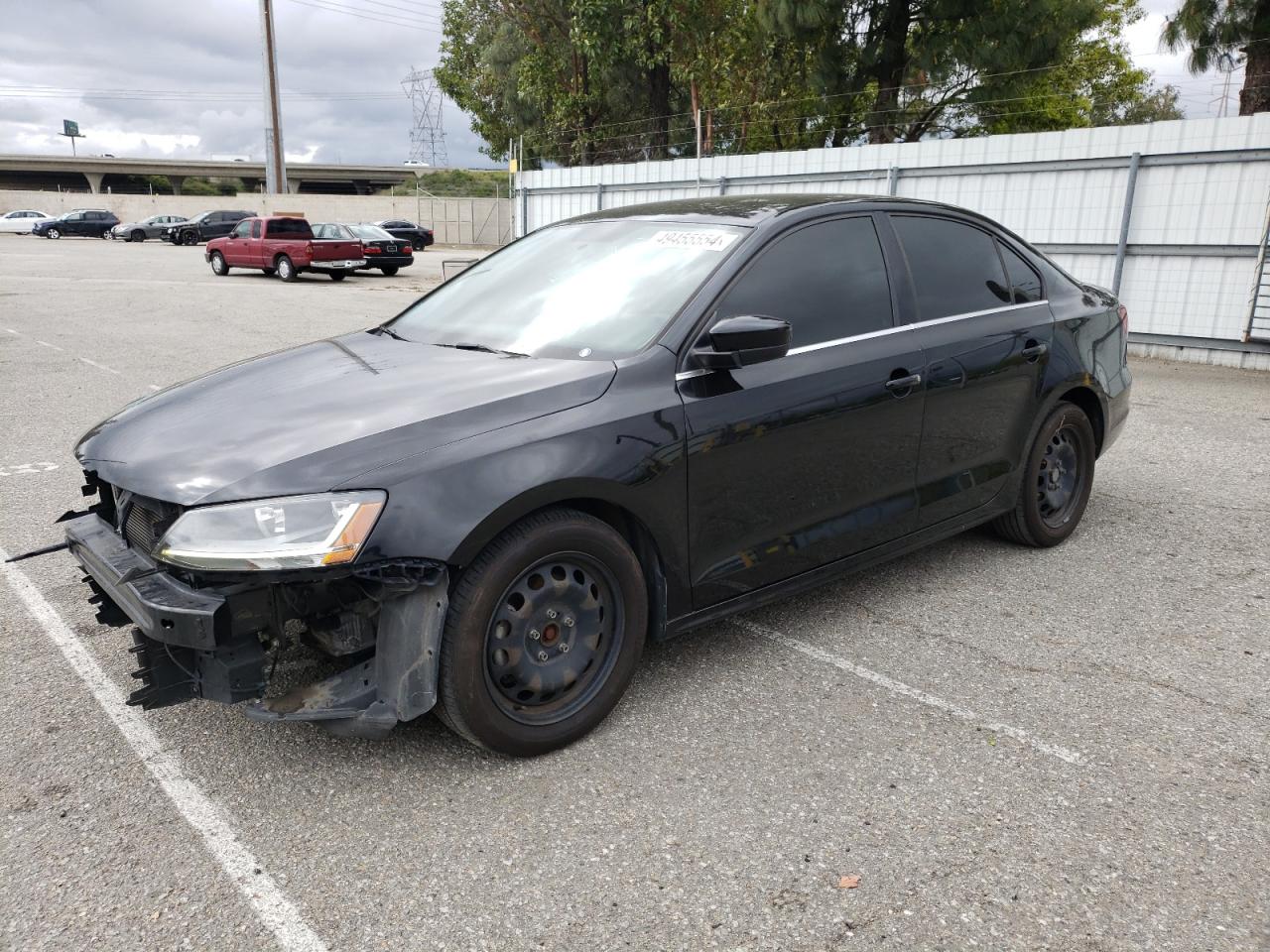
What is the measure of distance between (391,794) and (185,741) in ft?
2.47

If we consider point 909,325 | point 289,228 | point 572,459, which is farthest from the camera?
point 289,228

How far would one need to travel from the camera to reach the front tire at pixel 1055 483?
179 inches

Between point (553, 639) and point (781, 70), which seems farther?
point (781, 70)

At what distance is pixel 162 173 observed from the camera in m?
89.3

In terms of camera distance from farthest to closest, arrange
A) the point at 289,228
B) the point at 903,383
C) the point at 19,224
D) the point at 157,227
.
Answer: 1. the point at 19,224
2. the point at 157,227
3. the point at 289,228
4. the point at 903,383

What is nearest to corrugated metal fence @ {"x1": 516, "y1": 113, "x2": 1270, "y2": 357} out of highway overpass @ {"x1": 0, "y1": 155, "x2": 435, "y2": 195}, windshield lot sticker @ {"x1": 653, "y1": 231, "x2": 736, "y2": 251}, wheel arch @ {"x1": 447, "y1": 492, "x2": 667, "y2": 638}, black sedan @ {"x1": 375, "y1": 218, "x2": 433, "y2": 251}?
windshield lot sticker @ {"x1": 653, "y1": 231, "x2": 736, "y2": 251}

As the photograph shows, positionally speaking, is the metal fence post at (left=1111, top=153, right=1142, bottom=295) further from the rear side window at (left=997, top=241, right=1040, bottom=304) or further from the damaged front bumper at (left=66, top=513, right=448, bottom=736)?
the damaged front bumper at (left=66, top=513, right=448, bottom=736)

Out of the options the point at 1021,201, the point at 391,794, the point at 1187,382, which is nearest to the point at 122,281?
the point at 1021,201

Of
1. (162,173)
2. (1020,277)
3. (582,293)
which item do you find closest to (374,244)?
(1020,277)

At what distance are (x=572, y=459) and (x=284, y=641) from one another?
938 millimetres

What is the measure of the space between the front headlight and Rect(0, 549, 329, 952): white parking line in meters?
0.71

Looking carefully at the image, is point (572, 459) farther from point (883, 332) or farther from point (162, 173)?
point (162, 173)

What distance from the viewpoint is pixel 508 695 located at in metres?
2.85

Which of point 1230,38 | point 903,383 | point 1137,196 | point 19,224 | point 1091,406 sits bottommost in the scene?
point 19,224
